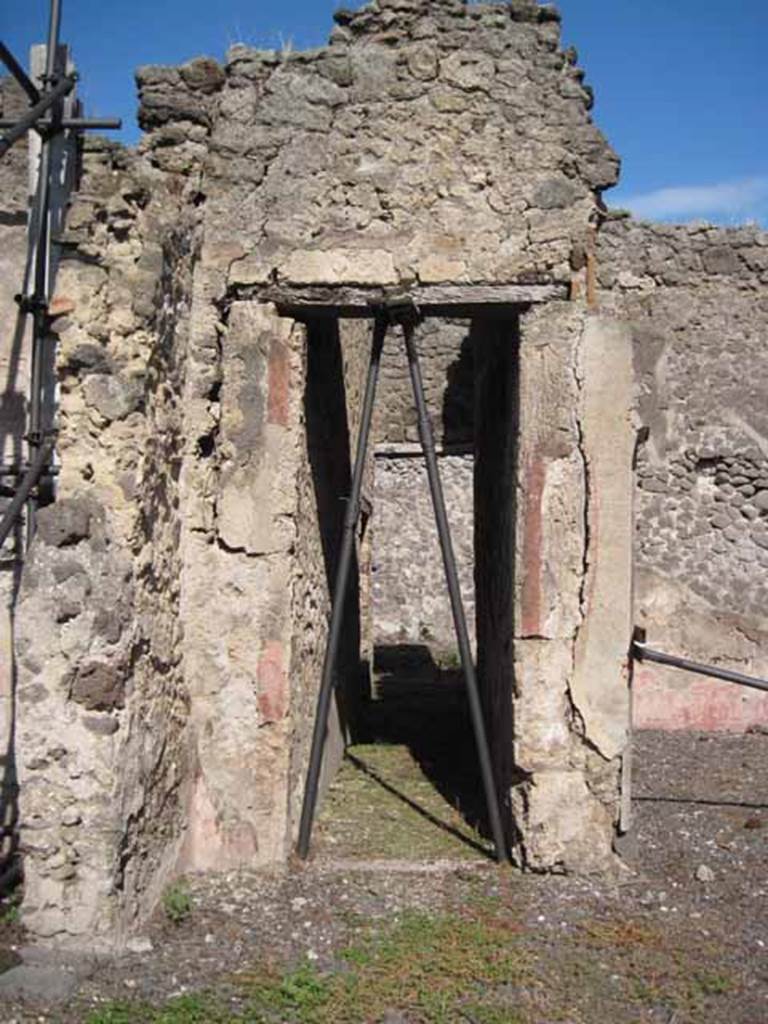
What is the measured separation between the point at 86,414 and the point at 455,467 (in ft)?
30.2

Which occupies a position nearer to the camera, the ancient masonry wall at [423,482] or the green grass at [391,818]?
the green grass at [391,818]

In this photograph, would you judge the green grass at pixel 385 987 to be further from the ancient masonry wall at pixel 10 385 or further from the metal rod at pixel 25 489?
the metal rod at pixel 25 489

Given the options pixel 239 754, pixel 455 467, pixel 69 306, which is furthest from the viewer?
pixel 455 467

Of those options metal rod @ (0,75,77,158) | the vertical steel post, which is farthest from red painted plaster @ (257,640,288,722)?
metal rod @ (0,75,77,158)

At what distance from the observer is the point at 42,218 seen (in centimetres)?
459

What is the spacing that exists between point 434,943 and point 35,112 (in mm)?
3751

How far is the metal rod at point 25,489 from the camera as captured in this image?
3.94 metres

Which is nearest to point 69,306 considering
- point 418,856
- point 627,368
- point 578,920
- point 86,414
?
point 86,414

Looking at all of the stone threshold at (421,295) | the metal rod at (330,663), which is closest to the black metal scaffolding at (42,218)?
the stone threshold at (421,295)

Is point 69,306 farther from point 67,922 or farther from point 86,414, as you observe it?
point 67,922

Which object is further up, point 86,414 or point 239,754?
point 86,414

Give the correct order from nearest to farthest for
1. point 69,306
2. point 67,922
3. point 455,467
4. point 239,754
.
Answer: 1. point 67,922
2. point 69,306
3. point 239,754
4. point 455,467

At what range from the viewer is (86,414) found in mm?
3963

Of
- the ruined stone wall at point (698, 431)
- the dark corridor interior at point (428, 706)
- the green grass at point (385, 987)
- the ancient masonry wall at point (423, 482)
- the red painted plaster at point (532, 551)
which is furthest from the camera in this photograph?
the ancient masonry wall at point (423, 482)
